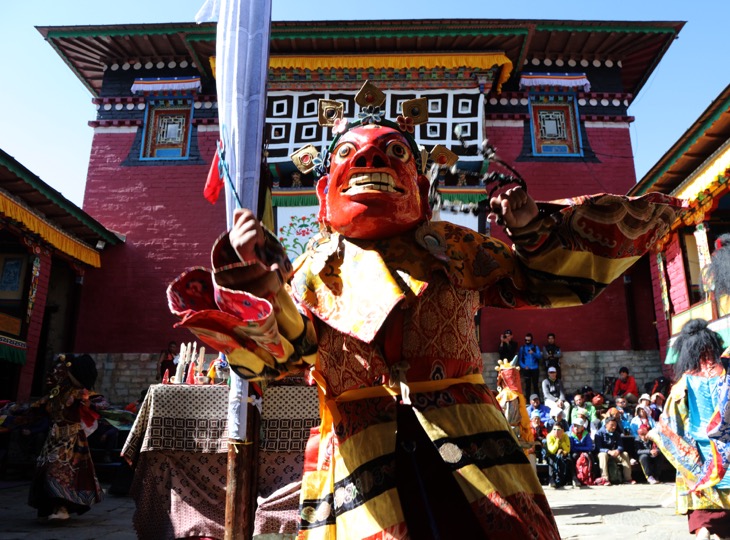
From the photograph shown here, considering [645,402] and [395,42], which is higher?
[395,42]

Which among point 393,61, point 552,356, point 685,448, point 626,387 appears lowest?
point 685,448

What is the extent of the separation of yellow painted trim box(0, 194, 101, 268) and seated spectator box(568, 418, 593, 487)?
32.5 ft

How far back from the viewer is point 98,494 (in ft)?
19.6

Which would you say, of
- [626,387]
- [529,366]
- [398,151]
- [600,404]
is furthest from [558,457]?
[398,151]

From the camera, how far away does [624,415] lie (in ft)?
32.6

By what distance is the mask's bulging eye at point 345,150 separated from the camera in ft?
5.96

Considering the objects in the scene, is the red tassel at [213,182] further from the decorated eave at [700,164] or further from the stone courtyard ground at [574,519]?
the decorated eave at [700,164]

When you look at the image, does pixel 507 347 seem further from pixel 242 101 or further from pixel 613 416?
pixel 242 101

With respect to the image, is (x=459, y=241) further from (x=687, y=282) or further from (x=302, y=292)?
(x=687, y=282)

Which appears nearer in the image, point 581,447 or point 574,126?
point 581,447

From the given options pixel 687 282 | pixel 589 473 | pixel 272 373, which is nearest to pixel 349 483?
pixel 272 373

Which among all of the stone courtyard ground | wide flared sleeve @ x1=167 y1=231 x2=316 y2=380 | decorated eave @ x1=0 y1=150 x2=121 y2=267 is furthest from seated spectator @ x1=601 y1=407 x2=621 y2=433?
decorated eave @ x1=0 y1=150 x2=121 y2=267

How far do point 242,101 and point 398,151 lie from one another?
1765mm

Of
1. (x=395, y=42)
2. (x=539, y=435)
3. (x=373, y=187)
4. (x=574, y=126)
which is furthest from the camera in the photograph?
(x=574, y=126)
